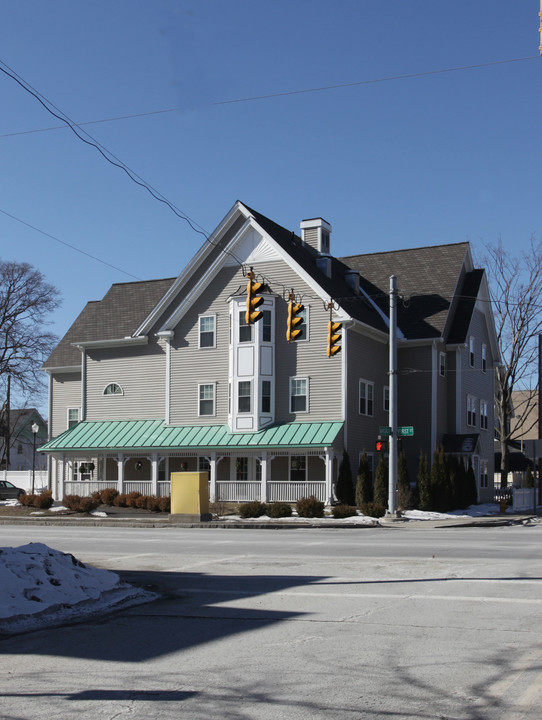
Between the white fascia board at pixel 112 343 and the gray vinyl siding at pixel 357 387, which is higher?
the white fascia board at pixel 112 343

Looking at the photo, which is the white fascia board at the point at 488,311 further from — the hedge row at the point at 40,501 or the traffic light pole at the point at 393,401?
the hedge row at the point at 40,501

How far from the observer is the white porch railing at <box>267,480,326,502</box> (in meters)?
35.9

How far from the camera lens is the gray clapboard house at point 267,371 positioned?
3728 centimetres

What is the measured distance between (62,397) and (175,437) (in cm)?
1088

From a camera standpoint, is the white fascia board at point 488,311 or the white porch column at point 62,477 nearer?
the white porch column at point 62,477

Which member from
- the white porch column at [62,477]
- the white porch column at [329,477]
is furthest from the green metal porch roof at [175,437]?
the white porch column at [62,477]

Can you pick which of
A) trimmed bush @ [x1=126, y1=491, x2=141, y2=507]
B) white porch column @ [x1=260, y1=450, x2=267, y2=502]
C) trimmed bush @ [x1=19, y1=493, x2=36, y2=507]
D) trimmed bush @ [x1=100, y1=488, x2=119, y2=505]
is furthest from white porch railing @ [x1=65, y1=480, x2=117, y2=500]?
white porch column @ [x1=260, y1=450, x2=267, y2=502]

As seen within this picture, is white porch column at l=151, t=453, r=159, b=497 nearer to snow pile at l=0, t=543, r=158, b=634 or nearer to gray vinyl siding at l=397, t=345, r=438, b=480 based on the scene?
gray vinyl siding at l=397, t=345, r=438, b=480

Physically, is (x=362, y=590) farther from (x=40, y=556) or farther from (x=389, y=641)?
(x=40, y=556)

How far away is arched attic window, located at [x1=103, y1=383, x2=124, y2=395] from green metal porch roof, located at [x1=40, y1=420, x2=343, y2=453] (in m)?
1.45

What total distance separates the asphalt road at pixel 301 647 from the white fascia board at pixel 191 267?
24968 mm

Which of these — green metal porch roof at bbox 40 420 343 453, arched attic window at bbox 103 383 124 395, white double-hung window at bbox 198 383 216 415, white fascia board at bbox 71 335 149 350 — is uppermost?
white fascia board at bbox 71 335 149 350

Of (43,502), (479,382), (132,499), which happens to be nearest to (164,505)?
(132,499)

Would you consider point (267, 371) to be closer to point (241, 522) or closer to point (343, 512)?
point (343, 512)
